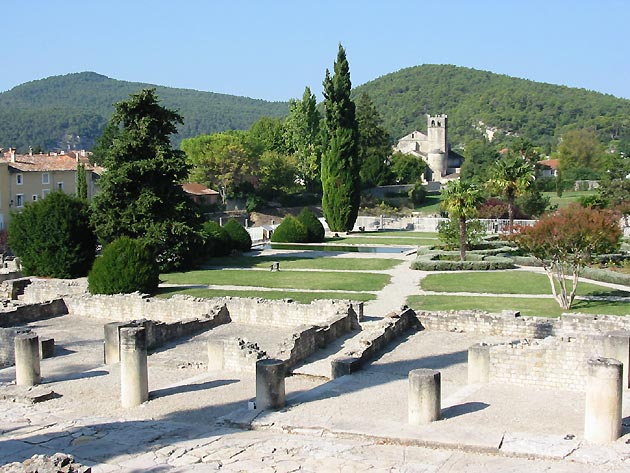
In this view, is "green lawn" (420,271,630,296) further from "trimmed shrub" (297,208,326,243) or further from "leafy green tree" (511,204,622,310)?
"trimmed shrub" (297,208,326,243)

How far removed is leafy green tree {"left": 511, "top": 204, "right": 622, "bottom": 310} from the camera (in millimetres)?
25359

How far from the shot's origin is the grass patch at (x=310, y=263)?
128 ft

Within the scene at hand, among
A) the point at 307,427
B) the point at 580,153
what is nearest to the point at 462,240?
the point at 307,427

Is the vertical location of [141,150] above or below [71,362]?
above

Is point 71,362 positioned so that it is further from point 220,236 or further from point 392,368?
point 220,236

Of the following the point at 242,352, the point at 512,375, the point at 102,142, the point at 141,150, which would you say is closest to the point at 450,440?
the point at 512,375

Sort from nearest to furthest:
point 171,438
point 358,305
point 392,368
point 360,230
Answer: point 171,438
point 392,368
point 358,305
point 360,230

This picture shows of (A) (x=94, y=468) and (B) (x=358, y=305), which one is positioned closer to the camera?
(A) (x=94, y=468)

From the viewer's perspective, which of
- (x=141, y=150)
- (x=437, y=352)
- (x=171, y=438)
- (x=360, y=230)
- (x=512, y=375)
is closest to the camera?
(x=171, y=438)

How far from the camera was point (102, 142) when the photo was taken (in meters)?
75.4

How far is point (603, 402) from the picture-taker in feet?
40.1

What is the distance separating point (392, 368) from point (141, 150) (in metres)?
24.1

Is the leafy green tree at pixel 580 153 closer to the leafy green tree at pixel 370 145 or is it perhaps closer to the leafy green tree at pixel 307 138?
the leafy green tree at pixel 370 145

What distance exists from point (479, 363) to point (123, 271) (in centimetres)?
1733
